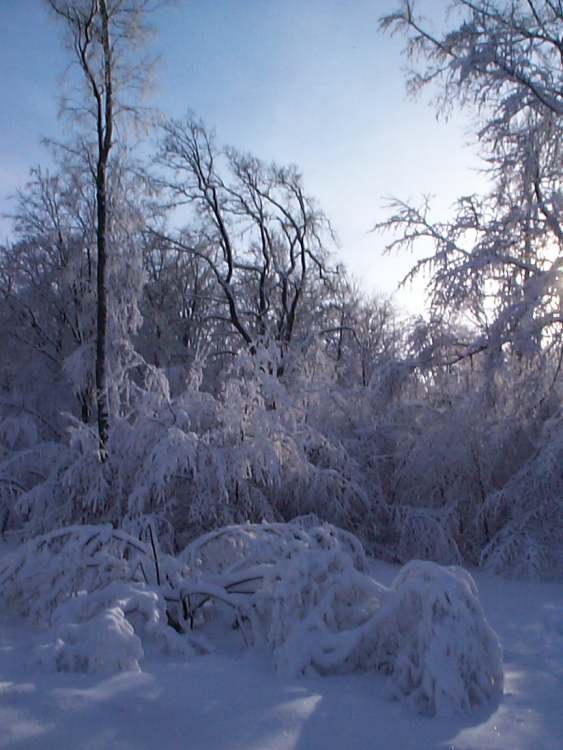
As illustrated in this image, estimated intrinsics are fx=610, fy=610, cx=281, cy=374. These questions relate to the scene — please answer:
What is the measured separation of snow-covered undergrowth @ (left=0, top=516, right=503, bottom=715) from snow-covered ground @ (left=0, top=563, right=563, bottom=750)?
0.44 ft

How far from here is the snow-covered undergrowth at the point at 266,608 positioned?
3424mm

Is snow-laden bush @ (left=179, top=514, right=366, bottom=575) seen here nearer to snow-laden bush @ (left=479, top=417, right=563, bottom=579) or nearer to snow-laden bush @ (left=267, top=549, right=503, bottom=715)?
snow-laden bush @ (left=267, top=549, right=503, bottom=715)

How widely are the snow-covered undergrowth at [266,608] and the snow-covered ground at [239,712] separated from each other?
0.13m

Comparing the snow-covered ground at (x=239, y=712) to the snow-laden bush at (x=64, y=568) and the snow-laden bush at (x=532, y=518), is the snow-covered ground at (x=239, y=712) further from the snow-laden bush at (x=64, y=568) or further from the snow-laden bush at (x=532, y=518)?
the snow-laden bush at (x=532, y=518)

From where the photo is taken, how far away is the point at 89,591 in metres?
4.81

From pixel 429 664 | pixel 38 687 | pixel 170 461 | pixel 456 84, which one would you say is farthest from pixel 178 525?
pixel 456 84

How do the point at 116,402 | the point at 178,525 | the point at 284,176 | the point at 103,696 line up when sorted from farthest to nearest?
1. the point at 284,176
2. the point at 116,402
3. the point at 178,525
4. the point at 103,696

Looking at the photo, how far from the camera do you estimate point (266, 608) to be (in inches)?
175

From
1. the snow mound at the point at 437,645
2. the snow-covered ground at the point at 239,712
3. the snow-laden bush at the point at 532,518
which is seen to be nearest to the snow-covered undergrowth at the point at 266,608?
the snow mound at the point at 437,645

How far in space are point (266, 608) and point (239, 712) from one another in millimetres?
1331

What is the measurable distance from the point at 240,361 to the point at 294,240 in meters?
8.86

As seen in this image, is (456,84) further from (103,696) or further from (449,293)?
(103,696)

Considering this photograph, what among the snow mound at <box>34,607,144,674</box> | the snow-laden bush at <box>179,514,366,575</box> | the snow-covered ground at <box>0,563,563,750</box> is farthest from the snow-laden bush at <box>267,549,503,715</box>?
the snow mound at <box>34,607,144,674</box>

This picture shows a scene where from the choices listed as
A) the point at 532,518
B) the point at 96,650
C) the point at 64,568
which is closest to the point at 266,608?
the point at 96,650
